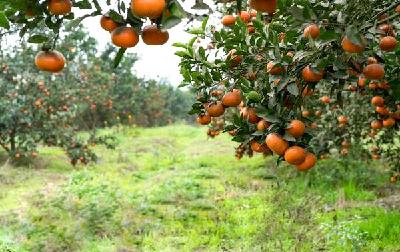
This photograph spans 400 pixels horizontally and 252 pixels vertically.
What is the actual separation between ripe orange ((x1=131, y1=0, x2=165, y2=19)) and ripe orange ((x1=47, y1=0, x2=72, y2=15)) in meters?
0.38

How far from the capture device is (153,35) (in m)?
1.81

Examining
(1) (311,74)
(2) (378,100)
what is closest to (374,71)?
(1) (311,74)

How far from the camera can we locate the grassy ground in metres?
5.71

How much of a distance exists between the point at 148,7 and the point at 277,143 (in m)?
1.16

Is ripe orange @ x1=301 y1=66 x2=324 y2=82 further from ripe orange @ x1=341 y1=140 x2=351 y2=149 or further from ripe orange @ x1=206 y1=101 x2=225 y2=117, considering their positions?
ripe orange @ x1=341 y1=140 x2=351 y2=149

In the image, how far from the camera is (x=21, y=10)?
76.8 inches

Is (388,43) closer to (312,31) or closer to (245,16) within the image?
(312,31)

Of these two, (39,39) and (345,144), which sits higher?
(39,39)

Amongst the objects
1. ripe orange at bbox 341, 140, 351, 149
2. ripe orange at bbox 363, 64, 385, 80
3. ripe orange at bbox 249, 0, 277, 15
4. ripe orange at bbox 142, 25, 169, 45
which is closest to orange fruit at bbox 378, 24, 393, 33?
ripe orange at bbox 363, 64, 385, 80

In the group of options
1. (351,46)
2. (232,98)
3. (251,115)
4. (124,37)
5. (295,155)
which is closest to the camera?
(124,37)

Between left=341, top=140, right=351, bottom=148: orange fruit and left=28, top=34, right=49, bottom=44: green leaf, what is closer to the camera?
left=28, top=34, right=49, bottom=44: green leaf

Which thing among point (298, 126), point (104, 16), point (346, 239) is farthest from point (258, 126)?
point (346, 239)

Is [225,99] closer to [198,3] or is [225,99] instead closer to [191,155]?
[198,3]

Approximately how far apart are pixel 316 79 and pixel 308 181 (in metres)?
6.11
